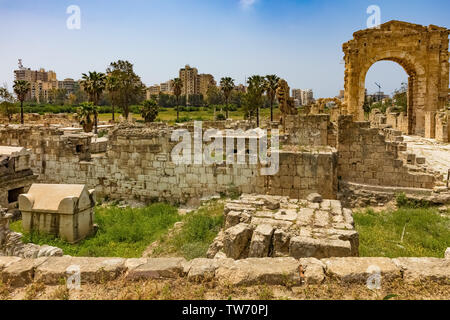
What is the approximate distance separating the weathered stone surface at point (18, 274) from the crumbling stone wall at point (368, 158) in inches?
379

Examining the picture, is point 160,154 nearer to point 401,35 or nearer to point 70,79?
point 401,35

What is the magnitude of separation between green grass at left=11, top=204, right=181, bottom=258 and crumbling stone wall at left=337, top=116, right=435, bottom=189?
6.11m

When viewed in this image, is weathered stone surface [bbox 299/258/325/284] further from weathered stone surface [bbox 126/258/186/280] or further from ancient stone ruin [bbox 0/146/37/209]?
ancient stone ruin [bbox 0/146/37/209]

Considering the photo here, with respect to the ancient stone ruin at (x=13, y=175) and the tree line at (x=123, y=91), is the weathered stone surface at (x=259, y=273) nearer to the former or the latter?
the ancient stone ruin at (x=13, y=175)

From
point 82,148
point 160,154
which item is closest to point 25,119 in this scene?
point 82,148

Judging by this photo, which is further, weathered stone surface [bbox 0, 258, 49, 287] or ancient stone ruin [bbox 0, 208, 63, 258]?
ancient stone ruin [bbox 0, 208, 63, 258]

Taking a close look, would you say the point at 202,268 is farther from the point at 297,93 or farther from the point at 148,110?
the point at 297,93

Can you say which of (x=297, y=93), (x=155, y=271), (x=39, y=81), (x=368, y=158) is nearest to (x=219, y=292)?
(x=155, y=271)

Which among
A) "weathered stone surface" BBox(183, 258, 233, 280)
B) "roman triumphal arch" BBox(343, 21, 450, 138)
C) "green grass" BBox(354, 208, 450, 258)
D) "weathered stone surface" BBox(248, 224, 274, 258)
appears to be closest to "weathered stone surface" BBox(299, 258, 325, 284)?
"weathered stone surface" BBox(183, 258, 233, 280)

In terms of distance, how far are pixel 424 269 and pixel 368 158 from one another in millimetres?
7785

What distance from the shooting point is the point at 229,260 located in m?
3.73

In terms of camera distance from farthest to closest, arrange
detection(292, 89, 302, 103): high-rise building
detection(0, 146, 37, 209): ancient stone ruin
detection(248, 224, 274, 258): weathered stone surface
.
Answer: detection(292, 89, 302, 103): high-rise building, detection(0, 146, 37, 209): ancient stone ruin, detection(248, 224, 274, 258): weathered stone surface

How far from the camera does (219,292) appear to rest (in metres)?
3.20

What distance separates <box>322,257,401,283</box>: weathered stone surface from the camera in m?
3.28
